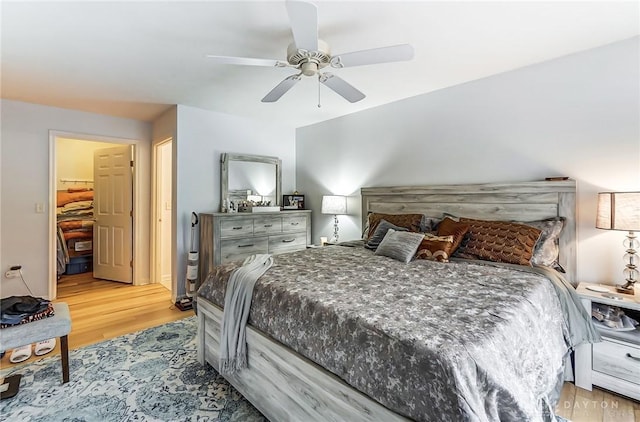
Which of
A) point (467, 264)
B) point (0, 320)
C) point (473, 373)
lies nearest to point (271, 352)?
point (473, 373)

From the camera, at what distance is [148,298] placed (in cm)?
375

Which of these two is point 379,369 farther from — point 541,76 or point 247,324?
point 541,76

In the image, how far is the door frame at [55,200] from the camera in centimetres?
366

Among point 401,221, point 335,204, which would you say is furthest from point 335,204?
point 401,221

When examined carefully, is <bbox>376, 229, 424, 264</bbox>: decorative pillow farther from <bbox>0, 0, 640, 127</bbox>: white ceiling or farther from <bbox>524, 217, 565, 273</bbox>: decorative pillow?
<bbox>0, 0, 640, 127</bbox>: white ceiling

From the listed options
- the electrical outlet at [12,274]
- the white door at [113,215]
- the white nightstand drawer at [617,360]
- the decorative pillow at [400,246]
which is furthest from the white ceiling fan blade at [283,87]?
the electrical outlet at [12,274]

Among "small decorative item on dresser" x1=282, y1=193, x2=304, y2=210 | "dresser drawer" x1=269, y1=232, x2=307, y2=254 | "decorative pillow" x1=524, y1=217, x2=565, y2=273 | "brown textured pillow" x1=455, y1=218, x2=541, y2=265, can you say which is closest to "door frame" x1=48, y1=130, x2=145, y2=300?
"dresser drawer" x1=269, y1=232, x2=307, y2=254

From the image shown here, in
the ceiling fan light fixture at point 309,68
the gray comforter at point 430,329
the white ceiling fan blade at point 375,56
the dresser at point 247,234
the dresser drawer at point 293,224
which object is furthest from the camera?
the dresser drawer at point 293,224

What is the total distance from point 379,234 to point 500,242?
41.2 inches

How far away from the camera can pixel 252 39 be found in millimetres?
2104

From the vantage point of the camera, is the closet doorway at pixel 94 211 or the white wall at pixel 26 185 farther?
the closet doorway at pixel 94 211

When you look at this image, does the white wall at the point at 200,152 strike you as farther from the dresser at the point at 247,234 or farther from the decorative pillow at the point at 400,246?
the decorative pillow at the point at 400,246

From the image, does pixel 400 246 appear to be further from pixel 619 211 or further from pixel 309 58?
pixel 309 58

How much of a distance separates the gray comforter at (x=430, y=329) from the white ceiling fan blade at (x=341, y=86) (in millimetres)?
1338
